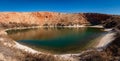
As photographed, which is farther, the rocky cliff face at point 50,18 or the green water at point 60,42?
the rocky cliff face at point 50,18

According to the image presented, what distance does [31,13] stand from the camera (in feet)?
273

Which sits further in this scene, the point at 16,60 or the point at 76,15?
the point at 76,15

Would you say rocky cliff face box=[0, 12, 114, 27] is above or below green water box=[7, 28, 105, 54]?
above

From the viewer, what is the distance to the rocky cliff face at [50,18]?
74.9 meters

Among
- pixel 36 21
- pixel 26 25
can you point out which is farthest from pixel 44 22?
pixel 26 25

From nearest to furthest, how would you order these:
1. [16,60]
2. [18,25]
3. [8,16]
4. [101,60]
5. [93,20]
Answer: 1. [16,60]
2. [101,60]
3. [18,25]
4. [8,16]
5. [93,20]

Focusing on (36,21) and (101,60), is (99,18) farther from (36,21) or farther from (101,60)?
(101,60)

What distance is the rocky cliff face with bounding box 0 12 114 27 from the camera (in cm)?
7494

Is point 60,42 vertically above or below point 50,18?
below

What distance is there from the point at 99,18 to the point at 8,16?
36.4 m

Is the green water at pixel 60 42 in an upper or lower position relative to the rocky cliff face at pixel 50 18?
lower

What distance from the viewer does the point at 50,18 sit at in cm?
8262

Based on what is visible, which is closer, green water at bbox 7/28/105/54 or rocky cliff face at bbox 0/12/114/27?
green water at bbox 7/28/105/54

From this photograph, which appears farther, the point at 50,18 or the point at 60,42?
the point at 50,18
